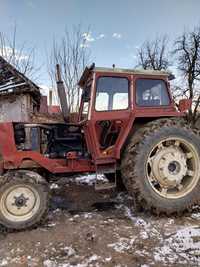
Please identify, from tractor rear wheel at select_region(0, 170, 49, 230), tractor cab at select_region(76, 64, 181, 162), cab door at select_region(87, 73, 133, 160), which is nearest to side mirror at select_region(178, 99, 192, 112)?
tractor cab at select_region(76, 64, 181, 162)

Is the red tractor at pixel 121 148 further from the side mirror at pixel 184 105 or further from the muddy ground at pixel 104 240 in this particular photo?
the muddy ground at pixel 104 240

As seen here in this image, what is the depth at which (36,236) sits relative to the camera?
331 centimetres

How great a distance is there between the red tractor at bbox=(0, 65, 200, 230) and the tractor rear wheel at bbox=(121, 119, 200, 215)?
0.05 feet

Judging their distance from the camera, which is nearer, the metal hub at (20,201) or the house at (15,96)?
the metal hub at (20,201)

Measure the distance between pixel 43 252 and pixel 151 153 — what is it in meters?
2.15

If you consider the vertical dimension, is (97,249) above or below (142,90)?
below

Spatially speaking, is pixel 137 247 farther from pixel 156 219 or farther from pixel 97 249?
pixel 156 219

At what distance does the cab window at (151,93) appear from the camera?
420 cm

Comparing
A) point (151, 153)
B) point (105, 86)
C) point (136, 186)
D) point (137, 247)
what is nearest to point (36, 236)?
point (137, 247)

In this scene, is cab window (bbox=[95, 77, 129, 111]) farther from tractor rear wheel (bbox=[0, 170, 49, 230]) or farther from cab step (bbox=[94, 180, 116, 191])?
tractor rear wheel (bbox=[0, 170, 49, 230])

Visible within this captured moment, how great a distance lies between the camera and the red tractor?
377 cm

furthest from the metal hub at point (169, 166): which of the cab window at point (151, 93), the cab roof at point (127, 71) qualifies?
the cab roof at point (127, 71)

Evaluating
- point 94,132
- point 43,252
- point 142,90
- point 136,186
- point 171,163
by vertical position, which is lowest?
point 43,252

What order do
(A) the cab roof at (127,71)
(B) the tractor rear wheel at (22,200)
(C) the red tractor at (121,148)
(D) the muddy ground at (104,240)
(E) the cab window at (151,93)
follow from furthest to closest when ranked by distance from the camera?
(E) the cab window at (151,93), (A) the cab roof at (127,71), (C) the red tractor at (121,148), (B) the tractor rear wheel at (22,200), (D) the muddy ground at (104,240)
